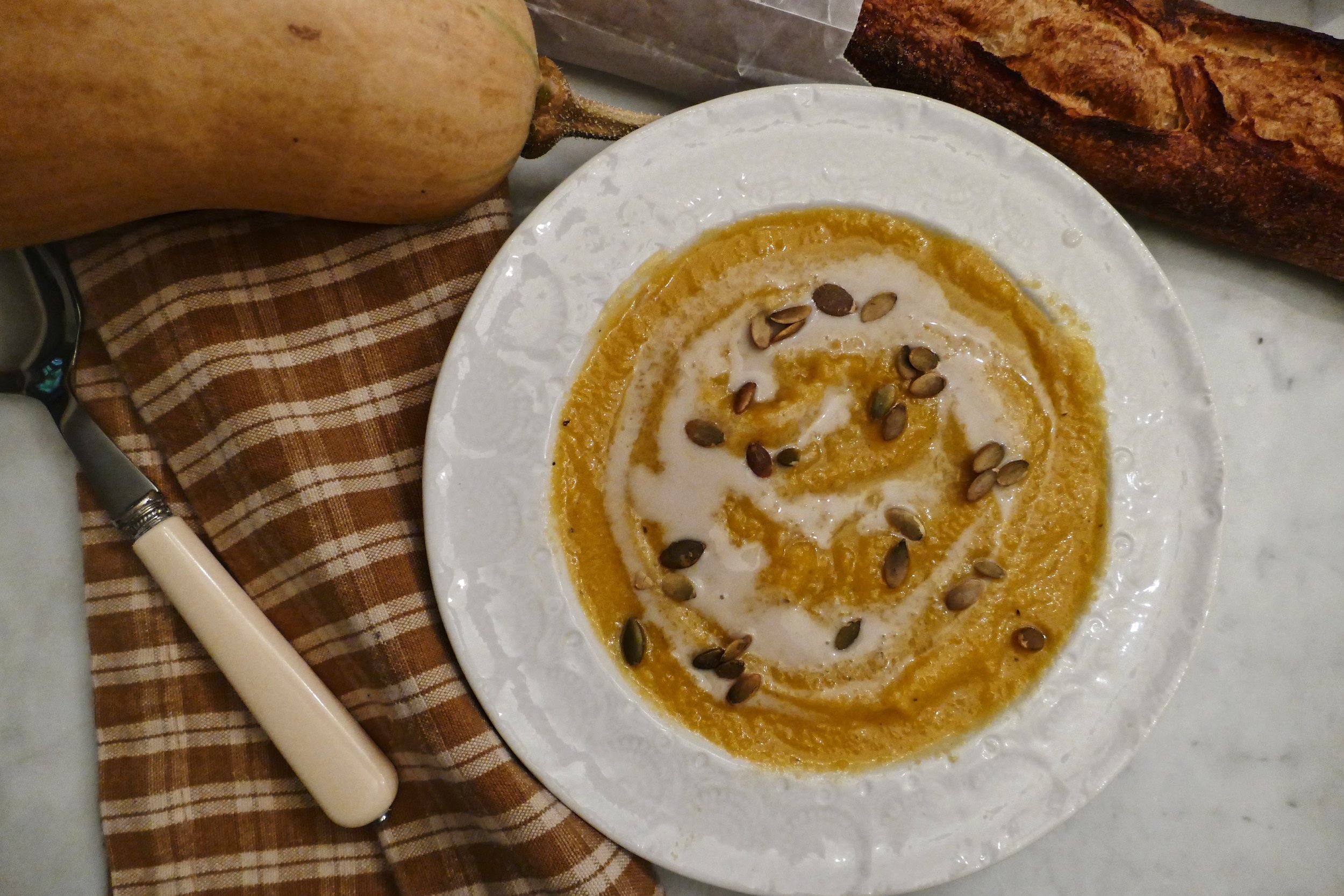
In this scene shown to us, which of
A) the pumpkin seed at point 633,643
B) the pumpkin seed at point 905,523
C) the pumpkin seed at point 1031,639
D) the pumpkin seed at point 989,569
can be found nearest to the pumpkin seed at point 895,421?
the pumpkin seed at point 905,523

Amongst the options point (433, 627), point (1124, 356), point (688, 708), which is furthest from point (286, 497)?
point (1124, 356)

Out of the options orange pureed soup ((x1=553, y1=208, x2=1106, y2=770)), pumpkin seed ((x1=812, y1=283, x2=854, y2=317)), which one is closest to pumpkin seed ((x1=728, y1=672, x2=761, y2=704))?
orange pureed soup ((x1=553, y1=208, x2=1106, y2=770))

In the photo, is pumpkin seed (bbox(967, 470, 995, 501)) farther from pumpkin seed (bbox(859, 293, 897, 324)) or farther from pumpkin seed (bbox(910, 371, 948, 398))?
pumpkin seed (bbox(859, 293, 897, 324))

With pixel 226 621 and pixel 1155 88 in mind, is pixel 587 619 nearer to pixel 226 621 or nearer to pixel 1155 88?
pixel 226 621

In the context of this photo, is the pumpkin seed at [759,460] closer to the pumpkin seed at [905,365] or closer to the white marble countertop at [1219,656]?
the pumpkin seed at [905,365]

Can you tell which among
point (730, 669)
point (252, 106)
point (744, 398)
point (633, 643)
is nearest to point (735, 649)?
point (730, 669)

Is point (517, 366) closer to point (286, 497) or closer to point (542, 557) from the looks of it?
point (542, 557)
